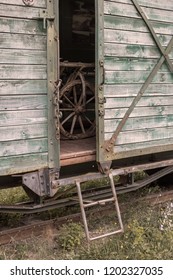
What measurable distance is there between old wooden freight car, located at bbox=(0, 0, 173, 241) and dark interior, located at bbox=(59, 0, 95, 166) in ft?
0.07

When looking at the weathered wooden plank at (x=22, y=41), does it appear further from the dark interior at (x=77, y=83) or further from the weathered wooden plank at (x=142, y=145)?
the weathered wooden plank at (x=142, y=145)

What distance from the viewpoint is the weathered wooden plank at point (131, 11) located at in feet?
15.4

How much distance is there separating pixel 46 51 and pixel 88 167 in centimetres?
188

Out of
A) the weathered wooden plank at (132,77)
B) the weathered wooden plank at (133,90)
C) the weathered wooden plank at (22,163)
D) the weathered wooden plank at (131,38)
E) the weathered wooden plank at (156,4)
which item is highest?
the weathered wooden plank at (156,4)

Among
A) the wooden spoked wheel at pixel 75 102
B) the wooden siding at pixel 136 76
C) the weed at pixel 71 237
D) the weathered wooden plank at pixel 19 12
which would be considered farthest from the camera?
the wooden spoked wheel at pixel 75 102

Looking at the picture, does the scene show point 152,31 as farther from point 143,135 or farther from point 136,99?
point 143,135

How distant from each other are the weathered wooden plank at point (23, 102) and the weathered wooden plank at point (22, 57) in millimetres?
355

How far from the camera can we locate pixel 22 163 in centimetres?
425

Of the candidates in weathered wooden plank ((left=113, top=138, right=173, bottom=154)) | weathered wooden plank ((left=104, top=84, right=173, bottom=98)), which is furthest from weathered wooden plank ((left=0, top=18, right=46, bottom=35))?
weathered wooden plank ((left=113, top=138, right=173, bottom=154))

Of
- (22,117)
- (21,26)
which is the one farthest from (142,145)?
(21,26)

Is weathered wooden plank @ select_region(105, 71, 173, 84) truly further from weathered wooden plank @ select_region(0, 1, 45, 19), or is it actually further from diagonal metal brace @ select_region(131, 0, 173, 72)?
weathered wooden plank @ select_region(0, 1, 45, 19)

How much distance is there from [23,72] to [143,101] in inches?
68.6

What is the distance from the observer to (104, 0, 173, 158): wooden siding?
479cm

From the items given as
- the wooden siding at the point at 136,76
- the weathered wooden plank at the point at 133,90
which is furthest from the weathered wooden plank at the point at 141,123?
the weathered wooden plank at the point at 133,90
